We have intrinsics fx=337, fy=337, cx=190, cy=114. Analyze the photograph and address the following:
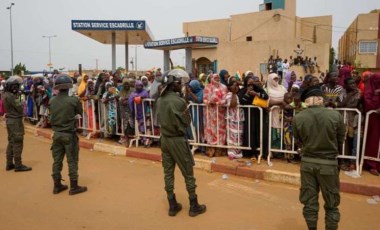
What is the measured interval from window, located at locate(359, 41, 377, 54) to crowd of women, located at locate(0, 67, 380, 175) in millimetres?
37780

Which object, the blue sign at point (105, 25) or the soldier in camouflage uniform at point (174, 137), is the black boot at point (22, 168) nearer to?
the soldier in camouflage uniform at point (174, 137)

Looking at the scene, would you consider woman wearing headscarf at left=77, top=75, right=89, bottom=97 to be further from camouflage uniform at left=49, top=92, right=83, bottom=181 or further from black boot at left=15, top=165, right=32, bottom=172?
camouflage uniform at left=49, top=92, right=83, bottom=181

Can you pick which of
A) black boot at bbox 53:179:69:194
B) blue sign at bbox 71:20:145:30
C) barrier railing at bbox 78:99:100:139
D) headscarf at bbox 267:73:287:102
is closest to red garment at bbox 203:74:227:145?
headscarf at bbox 267:73:287:102

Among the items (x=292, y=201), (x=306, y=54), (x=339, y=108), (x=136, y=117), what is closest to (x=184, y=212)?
(x=292, y=201)

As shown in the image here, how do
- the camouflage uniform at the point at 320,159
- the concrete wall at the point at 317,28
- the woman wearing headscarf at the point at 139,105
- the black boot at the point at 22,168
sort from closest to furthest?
1. the camouflage uniform at the point at 320,159
2. the black boot at the point at 22,168
3. the woman wearing headscarf at the point at 139,105
4. the concrete wall at the point at 317,28

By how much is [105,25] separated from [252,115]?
12739 millimetres

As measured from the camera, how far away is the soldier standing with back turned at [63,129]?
5277 mm

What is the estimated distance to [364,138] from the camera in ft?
18.2

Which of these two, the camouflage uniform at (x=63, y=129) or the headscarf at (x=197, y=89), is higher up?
the headscarf at (x=197, y=89)

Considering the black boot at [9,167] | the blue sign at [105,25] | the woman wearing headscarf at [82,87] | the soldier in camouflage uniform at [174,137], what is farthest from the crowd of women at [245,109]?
the blue sign at [105,25]

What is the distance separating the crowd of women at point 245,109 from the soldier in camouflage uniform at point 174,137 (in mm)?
1014

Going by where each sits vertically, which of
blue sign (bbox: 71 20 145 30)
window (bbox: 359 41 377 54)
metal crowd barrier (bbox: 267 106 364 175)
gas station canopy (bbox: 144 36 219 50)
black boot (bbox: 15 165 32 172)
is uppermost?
window (bbox: 359 41 377 54)

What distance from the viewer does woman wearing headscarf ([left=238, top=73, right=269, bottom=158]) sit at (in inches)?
251

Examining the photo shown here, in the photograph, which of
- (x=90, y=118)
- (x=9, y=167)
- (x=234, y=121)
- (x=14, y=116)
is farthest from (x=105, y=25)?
(x=234, y=121)
